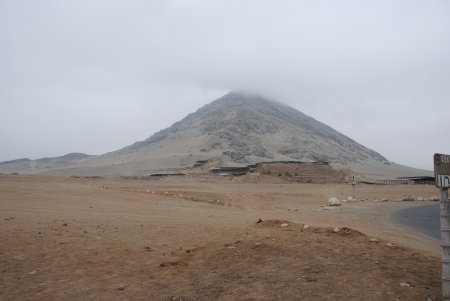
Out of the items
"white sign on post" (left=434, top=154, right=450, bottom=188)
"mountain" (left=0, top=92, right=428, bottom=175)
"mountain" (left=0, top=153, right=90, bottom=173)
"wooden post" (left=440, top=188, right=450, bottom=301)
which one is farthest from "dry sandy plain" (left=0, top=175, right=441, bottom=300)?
"mountain" (left=0, top=153, right=90, bottom=173)

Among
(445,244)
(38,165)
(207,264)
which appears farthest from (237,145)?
(445,244)

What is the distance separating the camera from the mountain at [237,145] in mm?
117125

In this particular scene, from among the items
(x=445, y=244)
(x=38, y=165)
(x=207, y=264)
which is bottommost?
(x=207, y=264)

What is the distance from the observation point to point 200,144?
13588 centimetres

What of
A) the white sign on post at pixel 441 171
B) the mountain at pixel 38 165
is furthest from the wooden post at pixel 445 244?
the mountain at pixel 38 165

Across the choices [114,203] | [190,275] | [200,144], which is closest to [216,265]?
[190,275]

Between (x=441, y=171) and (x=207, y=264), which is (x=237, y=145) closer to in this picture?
(x=207, y=264)

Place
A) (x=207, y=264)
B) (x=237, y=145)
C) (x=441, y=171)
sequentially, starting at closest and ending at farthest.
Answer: (x=441, y=171)
(x=207, y=264)
(x=237, y=145)

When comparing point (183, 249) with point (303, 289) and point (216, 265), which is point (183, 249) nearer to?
point (216, 265)

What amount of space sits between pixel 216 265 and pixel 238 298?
1.86 m

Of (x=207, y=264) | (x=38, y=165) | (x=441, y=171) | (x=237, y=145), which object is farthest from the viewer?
(x=38, y=165)

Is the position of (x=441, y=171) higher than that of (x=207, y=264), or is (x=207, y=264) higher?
(x=441, y=171)

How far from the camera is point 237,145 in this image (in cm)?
12950

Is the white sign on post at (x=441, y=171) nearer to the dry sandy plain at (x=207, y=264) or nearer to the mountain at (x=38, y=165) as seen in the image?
the dry sandy plain at (x=207, y=264)
